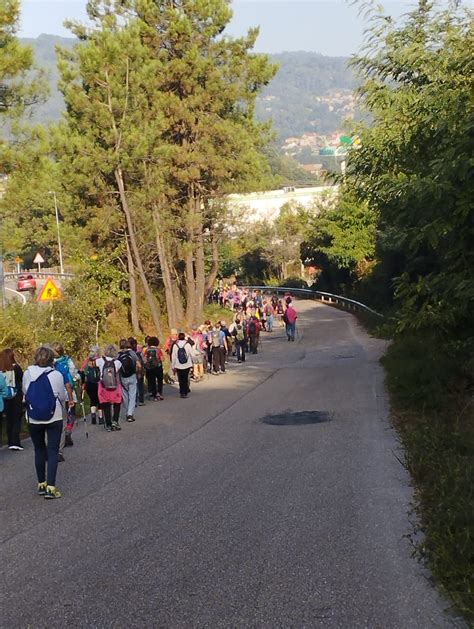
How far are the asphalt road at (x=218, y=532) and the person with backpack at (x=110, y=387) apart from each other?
16.7 inches

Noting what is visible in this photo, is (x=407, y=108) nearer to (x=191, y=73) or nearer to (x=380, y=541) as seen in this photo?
(x=380, y=541)

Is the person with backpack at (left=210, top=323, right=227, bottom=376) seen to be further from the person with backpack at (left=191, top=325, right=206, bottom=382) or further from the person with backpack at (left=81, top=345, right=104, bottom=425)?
the person with backpack at (left=81, top=345, right=104, bottom=425)

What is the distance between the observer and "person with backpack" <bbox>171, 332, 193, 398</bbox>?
18.8 m

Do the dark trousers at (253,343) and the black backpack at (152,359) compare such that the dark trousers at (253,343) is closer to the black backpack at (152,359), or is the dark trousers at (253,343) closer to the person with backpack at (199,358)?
the person with backpack at (199,358)

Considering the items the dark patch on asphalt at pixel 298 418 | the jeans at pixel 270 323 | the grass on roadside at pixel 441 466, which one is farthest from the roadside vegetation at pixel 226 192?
the jeans at pixel 270 323

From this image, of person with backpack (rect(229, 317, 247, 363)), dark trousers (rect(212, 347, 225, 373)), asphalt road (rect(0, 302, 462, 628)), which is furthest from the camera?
person with backpack (rect(229, 317, 247, 363))

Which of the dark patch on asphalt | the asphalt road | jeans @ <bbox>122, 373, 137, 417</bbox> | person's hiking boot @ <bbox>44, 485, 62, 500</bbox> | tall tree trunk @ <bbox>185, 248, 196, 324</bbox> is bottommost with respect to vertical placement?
the dark patch on asphalt

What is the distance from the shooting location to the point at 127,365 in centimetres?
1477

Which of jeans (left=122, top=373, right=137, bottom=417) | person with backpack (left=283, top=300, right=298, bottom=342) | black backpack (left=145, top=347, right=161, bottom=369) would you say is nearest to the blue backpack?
jeans (left=122, top=373, right=137, bottom=417)

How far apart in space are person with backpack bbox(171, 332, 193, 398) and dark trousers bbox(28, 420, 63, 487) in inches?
382

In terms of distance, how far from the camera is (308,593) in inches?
224

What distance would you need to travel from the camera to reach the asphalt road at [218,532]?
5477 millimetres

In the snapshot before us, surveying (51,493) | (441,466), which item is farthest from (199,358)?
(441,466)

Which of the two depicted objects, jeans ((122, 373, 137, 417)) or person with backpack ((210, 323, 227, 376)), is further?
person with backpack ((210, 323, 227, 376))
